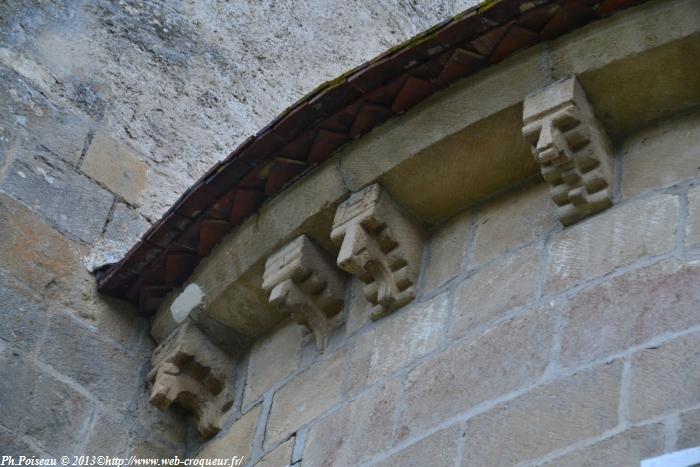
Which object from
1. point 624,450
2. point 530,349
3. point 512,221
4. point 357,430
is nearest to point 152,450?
point 357,430

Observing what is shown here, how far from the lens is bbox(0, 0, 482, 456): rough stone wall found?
5129 millimetres

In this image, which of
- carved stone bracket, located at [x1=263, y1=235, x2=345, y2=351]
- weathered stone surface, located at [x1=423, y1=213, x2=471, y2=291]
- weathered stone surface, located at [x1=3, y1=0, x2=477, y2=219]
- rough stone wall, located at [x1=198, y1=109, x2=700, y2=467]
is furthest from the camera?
weathered stone surface, located at [x1=3, y1=0, x2=477, y2=219]

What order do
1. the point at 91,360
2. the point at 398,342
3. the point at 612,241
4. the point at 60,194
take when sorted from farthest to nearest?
1. the point at 60,194
2. the point at 91,360
3. the point at 398,342
4. the point at 612,241

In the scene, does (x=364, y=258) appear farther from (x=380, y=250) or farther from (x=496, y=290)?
(x=496, y=290)

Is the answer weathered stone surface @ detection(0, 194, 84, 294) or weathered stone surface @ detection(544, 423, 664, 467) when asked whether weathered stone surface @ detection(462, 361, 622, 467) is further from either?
weathered stone surface @ detection(0, 194, 84, 294)

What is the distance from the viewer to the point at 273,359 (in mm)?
4996

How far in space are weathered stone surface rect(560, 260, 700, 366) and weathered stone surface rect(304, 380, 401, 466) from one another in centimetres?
66

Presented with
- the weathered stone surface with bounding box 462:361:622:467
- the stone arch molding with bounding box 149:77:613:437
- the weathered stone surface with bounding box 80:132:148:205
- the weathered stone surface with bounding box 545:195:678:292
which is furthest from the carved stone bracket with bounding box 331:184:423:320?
the weathered stone surface with bounding box 80:132:148:205

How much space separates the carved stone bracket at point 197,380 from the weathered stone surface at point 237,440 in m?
0.10

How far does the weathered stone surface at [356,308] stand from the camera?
15.2ft

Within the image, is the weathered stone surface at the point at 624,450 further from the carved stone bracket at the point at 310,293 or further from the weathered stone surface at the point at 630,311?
the carved stone bracket at the point at 310,293

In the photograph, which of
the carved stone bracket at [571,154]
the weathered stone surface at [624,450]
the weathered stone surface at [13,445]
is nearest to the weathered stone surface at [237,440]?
the weathered stone surface at [13,445]

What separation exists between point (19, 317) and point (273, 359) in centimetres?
99

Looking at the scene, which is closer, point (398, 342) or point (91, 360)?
point (398, 342)
